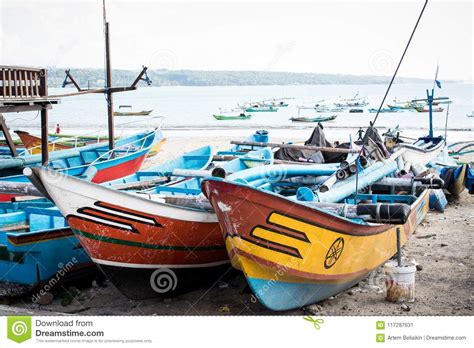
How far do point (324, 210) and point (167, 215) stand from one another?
1.67 metres

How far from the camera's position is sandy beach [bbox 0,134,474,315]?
673 cm

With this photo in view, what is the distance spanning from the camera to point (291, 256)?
6340 millimetres

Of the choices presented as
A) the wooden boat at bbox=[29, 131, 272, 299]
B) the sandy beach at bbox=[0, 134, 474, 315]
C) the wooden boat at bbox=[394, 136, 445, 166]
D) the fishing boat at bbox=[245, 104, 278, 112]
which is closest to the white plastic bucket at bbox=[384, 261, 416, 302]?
the sandy beach at bbox=[0, 134, 474, 315]

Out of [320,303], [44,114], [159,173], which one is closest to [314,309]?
[320,303]

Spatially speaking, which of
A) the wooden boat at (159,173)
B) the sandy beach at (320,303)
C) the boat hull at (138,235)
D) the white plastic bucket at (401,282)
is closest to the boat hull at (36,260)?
Result: the sandy beach at (320,303)

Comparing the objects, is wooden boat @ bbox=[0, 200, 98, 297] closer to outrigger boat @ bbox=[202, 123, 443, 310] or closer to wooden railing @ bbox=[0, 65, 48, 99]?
outrigger boat @ bbox=[202, 123, 443, 310]

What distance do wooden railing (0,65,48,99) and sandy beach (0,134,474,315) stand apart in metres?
3.91

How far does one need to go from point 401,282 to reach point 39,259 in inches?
162

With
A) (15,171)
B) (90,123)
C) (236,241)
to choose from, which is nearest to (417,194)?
(236,241)

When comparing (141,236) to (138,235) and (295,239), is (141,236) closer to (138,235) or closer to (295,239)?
(138,235)

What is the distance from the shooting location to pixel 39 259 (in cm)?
734

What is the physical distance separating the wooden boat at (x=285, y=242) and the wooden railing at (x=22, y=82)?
5200 mm

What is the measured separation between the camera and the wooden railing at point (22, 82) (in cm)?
997

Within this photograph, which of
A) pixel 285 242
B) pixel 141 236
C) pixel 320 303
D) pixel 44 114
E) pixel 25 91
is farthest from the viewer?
pixel 44 114
